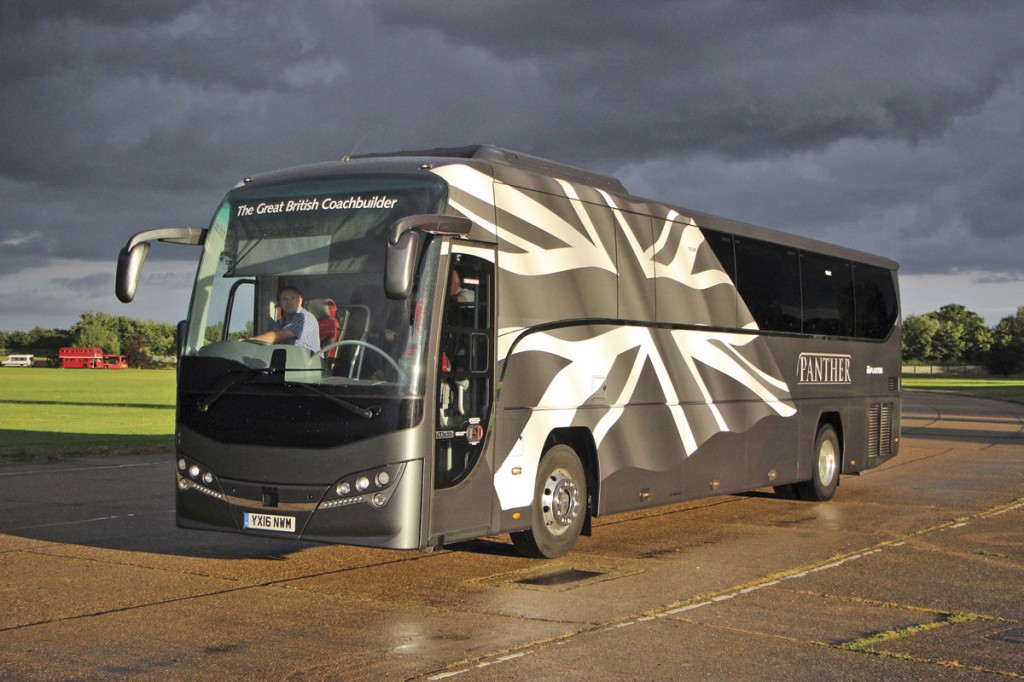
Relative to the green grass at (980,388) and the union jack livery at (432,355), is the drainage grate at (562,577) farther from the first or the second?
the green grass at (980,388)

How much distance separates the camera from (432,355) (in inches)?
368

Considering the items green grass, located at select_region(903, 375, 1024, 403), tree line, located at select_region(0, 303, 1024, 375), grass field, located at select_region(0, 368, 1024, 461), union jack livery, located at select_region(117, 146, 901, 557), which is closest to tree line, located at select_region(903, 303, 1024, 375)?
tree line, located at select_region(0, 303, 1024, 375)

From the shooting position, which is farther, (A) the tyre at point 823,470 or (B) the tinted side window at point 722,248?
(A) the tyre at point 823,470

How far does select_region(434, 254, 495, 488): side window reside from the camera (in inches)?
376

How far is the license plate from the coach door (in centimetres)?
111

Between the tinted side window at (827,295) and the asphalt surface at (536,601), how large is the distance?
2.74 metres

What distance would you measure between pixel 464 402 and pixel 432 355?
632mm

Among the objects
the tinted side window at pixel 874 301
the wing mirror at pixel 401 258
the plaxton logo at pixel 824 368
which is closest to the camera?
the wing mirror at pixel 401 258

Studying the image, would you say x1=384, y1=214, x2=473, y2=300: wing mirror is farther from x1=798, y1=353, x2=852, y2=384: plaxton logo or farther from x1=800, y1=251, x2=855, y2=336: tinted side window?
x1=800, y1=251, x2=855, y2=336: tinted side window

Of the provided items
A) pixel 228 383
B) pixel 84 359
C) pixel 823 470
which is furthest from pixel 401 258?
pixel 84 359

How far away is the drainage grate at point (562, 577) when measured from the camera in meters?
9.96

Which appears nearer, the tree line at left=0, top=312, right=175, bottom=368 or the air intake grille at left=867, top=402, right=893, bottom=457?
the air intake grille at left=867, top=402, right=893, bottom=457

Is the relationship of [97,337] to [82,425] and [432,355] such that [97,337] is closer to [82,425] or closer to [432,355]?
[82,425]

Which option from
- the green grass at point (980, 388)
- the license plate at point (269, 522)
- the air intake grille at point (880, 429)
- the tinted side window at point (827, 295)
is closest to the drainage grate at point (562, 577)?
the license plate at point (269, 522)
